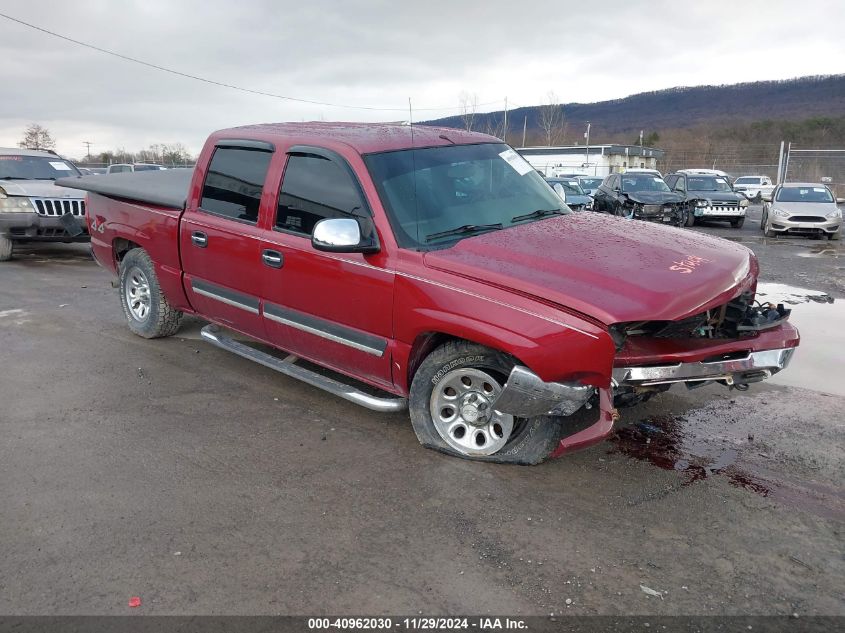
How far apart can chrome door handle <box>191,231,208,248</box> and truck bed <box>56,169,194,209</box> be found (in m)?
0.33

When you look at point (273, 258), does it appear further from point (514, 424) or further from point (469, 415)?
point (514, 424)

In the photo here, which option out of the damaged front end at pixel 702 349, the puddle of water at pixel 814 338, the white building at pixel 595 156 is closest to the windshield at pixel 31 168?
the damaged front end at pixel 702 349

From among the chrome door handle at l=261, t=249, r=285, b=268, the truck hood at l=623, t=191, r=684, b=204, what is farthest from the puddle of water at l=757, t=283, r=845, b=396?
the truck hood at l=623, t=191, r=684, b=204

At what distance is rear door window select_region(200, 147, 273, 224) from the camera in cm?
474

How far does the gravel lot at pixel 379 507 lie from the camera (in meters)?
2.79

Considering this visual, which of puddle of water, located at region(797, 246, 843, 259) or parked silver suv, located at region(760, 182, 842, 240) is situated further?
parked silver suv, located at region(760, 182, 842, 240)

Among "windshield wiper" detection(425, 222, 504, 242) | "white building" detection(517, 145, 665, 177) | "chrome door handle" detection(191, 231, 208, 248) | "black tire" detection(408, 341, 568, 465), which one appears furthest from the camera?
"white building" detection(517, 145, 665, 177)

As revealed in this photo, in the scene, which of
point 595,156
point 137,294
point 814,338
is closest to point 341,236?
point 137,294

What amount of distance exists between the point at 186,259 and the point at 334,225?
2.10m

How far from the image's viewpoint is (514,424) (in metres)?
3.76

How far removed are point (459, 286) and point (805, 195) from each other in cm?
1650

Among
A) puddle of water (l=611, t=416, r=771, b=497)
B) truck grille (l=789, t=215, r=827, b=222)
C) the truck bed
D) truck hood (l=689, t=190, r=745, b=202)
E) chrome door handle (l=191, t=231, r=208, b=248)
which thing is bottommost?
puddle of water (l=611, t=416, r=771, b=497)

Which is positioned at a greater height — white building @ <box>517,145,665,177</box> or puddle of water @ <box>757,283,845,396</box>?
white building @ <box>517,145,665,177</box>

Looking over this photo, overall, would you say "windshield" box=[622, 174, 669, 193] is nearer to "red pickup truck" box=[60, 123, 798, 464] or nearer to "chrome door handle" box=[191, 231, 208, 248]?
"red pickup truck" box=[60, 123, 798, 464]
